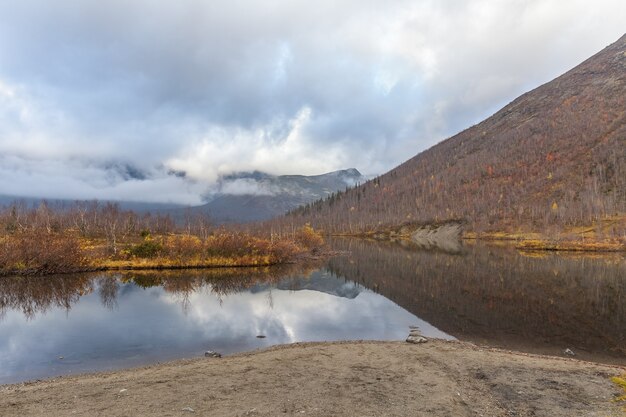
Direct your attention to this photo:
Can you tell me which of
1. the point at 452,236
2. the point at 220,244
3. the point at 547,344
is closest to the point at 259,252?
the point at 220,244

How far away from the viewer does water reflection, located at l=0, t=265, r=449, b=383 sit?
824 inches

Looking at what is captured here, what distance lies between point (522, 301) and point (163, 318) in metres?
29.7

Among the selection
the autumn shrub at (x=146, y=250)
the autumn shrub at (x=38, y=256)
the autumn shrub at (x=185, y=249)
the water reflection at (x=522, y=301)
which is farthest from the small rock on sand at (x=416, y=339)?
the autumn shrub at (x=146, y=250)

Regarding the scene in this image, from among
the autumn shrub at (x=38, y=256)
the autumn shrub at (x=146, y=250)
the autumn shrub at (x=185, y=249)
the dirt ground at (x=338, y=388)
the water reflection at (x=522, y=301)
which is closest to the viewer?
the dirt ground at (x=338, y=388)

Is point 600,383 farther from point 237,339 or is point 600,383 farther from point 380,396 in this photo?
point 237,339

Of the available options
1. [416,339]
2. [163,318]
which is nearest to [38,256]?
[163,318]

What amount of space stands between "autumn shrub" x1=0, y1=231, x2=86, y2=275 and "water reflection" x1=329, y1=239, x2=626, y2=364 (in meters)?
35.8

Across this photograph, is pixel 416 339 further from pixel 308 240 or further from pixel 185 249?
pixel 308 240

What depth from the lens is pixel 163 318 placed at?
29.6 metres

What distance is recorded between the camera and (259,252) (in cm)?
6234

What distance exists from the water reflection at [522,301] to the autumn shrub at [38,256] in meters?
35.8

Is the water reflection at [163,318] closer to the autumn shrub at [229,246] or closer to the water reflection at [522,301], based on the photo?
the water reflection at [522,301]

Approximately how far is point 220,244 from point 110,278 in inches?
644

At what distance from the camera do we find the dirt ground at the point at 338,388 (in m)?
11.4
